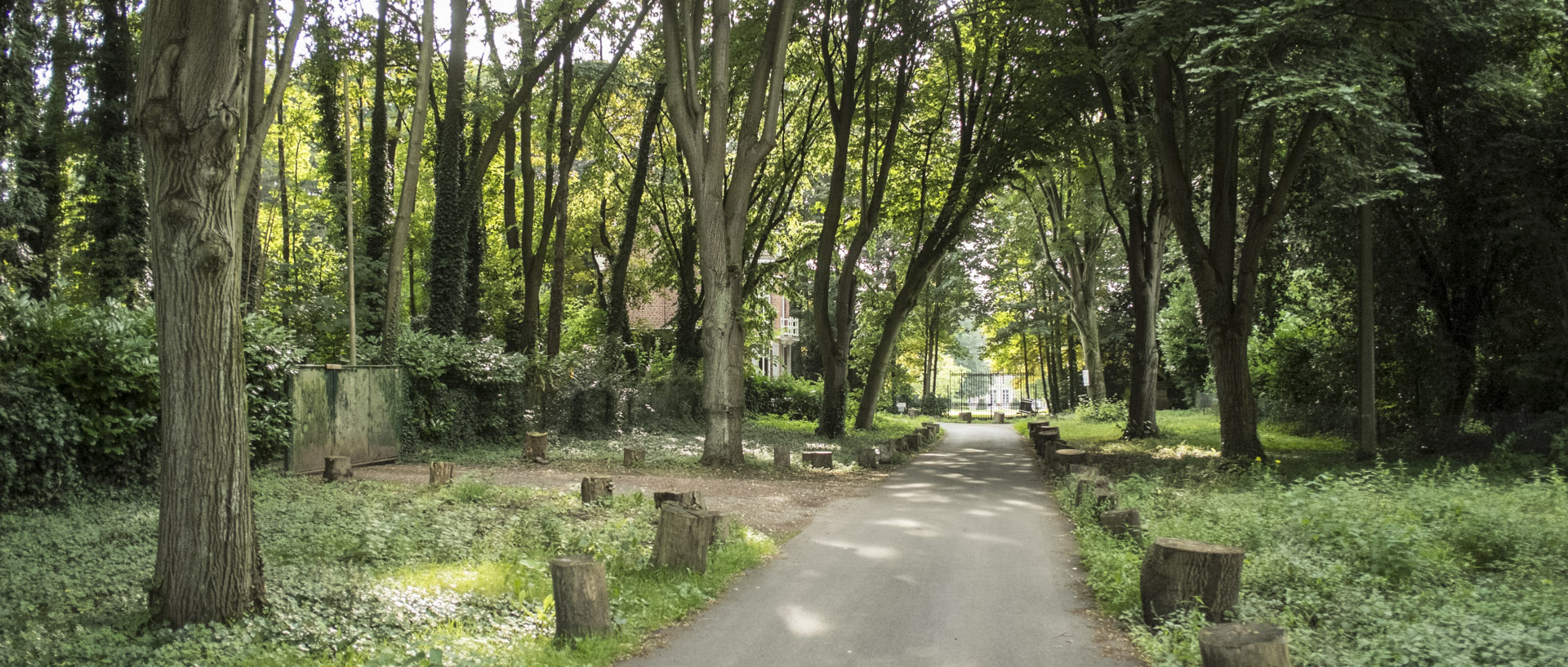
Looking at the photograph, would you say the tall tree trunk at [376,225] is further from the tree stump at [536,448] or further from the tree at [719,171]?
the tree at [719,171]

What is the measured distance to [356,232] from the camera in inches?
1096

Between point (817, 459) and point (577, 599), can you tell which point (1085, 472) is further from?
point (577, 599)

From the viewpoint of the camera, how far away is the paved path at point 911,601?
599 centimetres

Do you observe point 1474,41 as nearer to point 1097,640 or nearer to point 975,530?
point 975,530

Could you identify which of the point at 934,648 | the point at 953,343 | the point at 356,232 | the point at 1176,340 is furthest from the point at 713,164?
the point at 953,343

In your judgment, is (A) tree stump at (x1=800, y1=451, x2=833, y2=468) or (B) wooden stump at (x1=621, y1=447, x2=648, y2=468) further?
(A) tree stump at (x1=800, y1=451, x2=833, y2=468)

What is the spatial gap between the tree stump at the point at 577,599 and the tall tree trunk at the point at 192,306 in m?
1.97

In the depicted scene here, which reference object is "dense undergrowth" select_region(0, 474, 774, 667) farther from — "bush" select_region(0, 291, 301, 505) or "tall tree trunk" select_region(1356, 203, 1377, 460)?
"tall tree trunk" select_region(1356, 203, 1377, 460)

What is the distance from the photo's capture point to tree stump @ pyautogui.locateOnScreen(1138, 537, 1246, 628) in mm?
6227

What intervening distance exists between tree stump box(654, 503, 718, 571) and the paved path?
43 cm

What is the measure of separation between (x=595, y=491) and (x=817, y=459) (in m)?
7.01

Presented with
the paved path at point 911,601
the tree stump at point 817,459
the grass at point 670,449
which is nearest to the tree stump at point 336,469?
the grass at point 670,449

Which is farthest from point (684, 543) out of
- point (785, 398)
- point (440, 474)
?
point (785, 398)

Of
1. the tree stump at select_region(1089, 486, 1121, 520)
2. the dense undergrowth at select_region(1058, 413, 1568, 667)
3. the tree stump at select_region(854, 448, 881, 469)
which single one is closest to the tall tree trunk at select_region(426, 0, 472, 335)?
the tree stump at select_region(854, 448, 881, 469)
